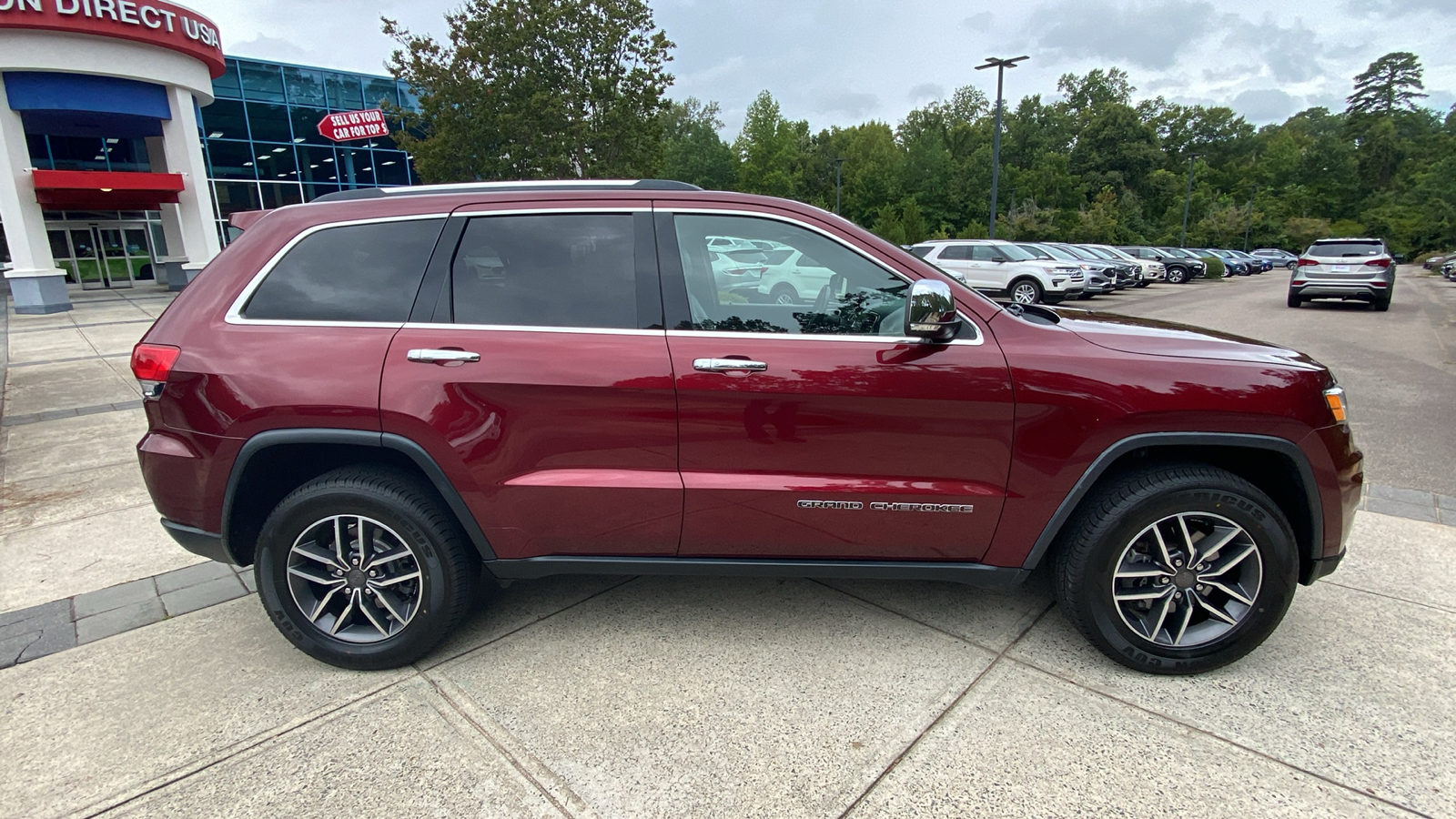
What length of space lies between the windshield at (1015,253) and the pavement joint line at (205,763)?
18.1m

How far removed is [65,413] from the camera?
705 centimetres

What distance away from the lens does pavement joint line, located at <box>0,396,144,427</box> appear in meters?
6.77

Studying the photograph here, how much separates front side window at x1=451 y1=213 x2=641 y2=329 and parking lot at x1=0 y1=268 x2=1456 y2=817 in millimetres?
1376

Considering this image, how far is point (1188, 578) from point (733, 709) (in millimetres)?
1743

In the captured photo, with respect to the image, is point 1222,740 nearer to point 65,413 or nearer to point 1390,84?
point 65,413

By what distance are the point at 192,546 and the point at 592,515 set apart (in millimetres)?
1626

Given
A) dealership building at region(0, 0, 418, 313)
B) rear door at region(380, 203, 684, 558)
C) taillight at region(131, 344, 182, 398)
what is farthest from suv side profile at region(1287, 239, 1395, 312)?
dealership building at region(0, 0, 418, 313)

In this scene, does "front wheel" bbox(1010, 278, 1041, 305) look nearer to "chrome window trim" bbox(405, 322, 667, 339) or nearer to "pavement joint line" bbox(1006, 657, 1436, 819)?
"pavement joint line" bbox(1006, 657, 1436, 819)

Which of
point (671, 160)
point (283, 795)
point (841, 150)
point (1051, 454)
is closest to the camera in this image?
point (283, 795)

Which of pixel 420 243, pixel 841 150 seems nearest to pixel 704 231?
pixel 420 243

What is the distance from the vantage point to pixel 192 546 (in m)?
2.83

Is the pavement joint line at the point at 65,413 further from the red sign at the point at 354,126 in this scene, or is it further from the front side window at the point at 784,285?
the red sign at the point at 354,126

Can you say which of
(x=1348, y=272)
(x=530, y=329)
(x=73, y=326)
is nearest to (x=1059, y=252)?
(x=1348, y=272)

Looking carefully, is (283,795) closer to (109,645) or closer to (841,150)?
(109,645)
